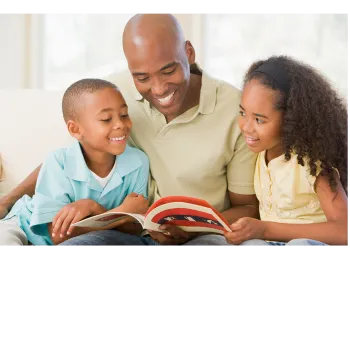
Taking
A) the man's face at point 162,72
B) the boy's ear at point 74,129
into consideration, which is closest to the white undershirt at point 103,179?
the boy's ear at point 74,129

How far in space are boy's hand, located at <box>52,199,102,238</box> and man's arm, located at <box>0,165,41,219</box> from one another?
0.16 metres

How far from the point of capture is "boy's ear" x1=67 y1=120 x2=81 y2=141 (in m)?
1.61

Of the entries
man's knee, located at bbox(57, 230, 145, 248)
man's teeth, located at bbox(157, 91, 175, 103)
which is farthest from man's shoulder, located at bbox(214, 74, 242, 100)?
man's knee, located at bbox(57, 230, 145, 248)

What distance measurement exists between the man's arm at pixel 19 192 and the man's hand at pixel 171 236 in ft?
1.17

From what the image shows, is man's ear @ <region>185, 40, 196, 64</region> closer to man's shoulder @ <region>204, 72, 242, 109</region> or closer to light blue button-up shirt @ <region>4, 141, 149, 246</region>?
man's shoulder @ <region>204, 72, 242, 109</region>

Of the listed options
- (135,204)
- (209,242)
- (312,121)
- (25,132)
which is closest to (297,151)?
(312,121)

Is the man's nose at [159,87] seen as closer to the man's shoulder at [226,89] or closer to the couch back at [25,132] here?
the man's shoulder at [226,89]

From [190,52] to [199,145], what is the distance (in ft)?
0.79

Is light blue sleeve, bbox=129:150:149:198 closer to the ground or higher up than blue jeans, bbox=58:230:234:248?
higher up

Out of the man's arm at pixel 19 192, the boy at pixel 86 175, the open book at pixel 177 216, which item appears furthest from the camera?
the man's arm at pixel 19 192

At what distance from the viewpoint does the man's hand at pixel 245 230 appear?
154 cm
